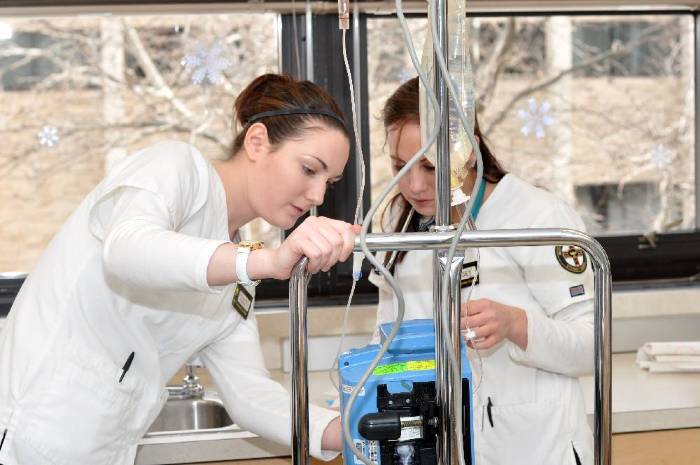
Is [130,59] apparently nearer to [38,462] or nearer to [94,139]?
[94,139]

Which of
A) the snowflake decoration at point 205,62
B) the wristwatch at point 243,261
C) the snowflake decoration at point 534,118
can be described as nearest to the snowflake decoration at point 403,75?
the snowflake decoration at point 534,118

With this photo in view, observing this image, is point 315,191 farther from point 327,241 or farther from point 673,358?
point 673,358

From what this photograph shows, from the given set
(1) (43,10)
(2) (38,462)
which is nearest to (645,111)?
(1) (43,10)

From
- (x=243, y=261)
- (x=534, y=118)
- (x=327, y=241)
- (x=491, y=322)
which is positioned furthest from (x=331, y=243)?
(x=534, y=118)

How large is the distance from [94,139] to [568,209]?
136cm

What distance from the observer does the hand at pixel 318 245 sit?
0.99 m

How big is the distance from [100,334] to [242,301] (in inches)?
12.8

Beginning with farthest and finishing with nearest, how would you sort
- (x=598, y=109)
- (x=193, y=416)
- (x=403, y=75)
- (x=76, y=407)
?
(x=598, y=109), (x=403, y=75), (x=193, y=416), (x=76, y=407)

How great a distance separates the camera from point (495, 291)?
1702mm

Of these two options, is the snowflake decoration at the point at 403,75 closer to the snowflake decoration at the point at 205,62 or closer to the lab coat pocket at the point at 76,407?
the snowflake decoration at the point at 205,62

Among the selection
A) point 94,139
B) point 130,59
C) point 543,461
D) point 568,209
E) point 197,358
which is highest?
point 130,59

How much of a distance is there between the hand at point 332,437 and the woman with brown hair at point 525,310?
0.25 m

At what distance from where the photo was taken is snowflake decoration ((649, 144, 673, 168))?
9.25 feet

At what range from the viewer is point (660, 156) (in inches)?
111
